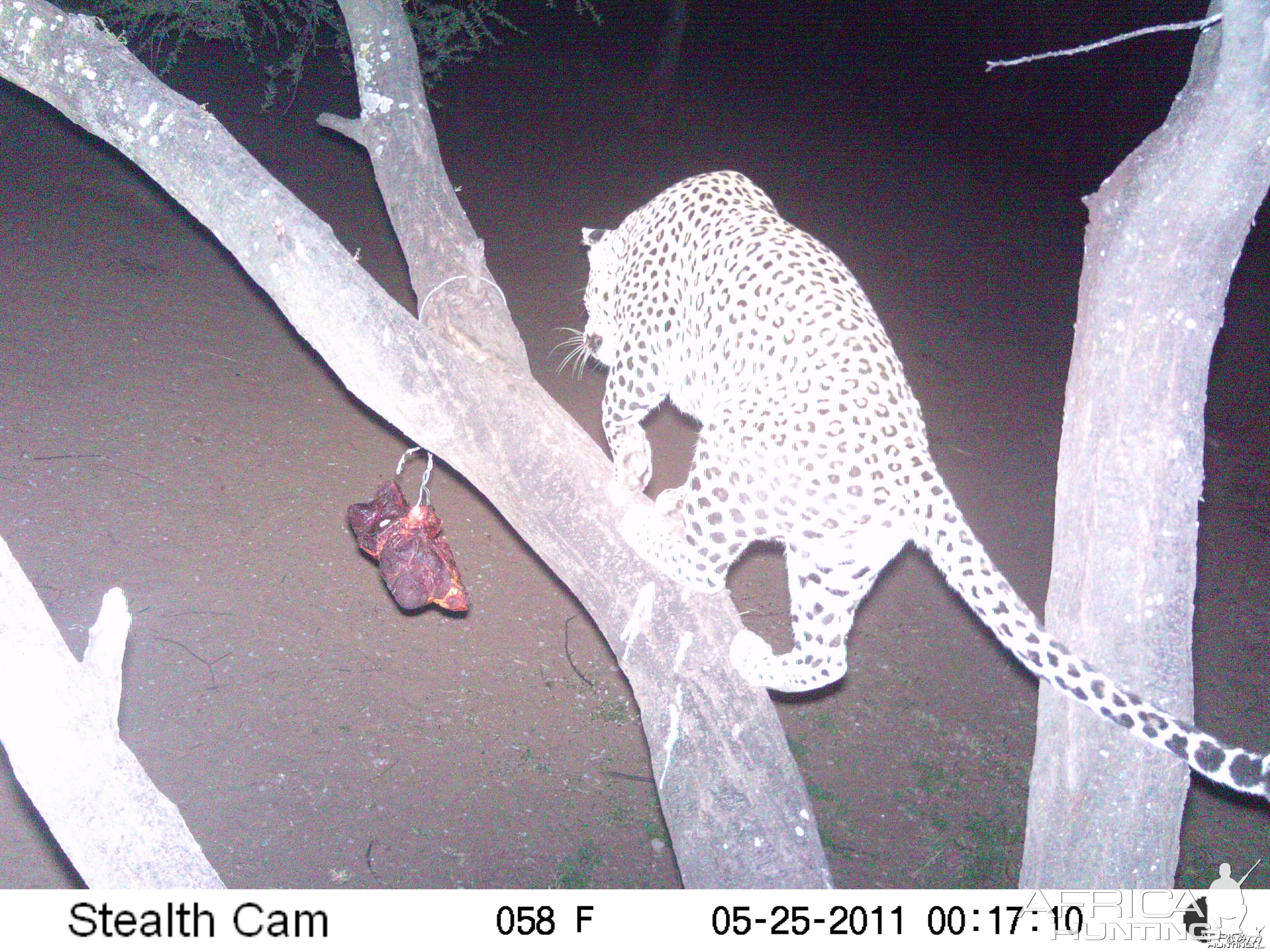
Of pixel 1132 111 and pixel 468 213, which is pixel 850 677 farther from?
pixel 1132 111

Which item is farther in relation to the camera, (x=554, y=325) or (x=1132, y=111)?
(x=1132, y=111)

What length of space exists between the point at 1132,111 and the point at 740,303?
16254mm

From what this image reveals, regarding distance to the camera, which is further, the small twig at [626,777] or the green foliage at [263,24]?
the green foliage at [263,24]

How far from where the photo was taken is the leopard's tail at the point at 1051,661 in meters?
2.29

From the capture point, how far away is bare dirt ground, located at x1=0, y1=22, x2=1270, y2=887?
A: 14.1 feet

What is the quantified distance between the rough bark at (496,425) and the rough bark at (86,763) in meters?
1.23

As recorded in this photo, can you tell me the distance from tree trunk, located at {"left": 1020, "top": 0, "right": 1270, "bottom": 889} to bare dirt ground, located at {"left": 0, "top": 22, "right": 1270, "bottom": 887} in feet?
7.38

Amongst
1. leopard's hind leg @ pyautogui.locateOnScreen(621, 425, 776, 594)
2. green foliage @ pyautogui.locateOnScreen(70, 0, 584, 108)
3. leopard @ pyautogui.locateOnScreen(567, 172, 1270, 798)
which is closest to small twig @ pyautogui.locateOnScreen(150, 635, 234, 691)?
leopard @ pyautogui.locateOnScreen(567, 172, 1270, 798)

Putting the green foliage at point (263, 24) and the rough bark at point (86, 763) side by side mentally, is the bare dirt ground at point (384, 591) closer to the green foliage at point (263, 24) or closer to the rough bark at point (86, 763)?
the green foliage at point (263, 24)

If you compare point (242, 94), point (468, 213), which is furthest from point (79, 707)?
point (242, 94)

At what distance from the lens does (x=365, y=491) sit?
5.82 meters
